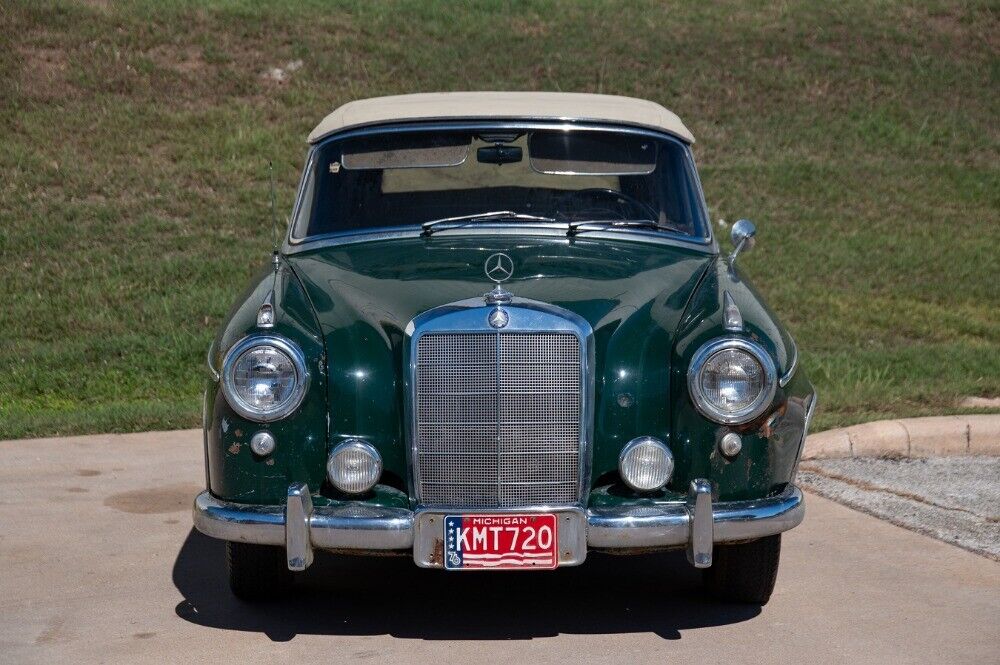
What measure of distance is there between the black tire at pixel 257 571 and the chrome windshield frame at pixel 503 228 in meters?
1.20

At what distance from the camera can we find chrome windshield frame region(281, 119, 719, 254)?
16.7 ft

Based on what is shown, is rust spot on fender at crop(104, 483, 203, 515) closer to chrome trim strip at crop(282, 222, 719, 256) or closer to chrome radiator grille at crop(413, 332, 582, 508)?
chrome trim strip at crop(282, 222, 719, 256)

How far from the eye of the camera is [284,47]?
53.4 feet

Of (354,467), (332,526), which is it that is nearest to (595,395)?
(354,467)

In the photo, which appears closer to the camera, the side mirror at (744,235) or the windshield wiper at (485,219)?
the windshield wiper at (485,219)

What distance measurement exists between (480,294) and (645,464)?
0.73m

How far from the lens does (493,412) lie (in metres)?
4.13

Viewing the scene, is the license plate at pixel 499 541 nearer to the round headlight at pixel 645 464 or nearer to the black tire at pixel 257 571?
the round headlight at pixel 645 464

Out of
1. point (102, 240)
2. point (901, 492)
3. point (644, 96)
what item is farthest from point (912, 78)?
point (901, 492)

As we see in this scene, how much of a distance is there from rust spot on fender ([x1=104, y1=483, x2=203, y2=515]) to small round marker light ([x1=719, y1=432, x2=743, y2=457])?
291 cm

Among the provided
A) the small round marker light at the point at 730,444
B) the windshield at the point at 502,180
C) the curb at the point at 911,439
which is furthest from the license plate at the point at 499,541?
the curb at the point at 911,439

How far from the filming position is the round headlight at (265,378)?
412 centimetres

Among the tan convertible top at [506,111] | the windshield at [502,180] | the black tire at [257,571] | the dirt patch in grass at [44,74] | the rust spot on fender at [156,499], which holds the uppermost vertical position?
the dirt patch in grass at [44,74]

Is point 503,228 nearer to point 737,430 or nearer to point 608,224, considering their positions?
point 608,224
